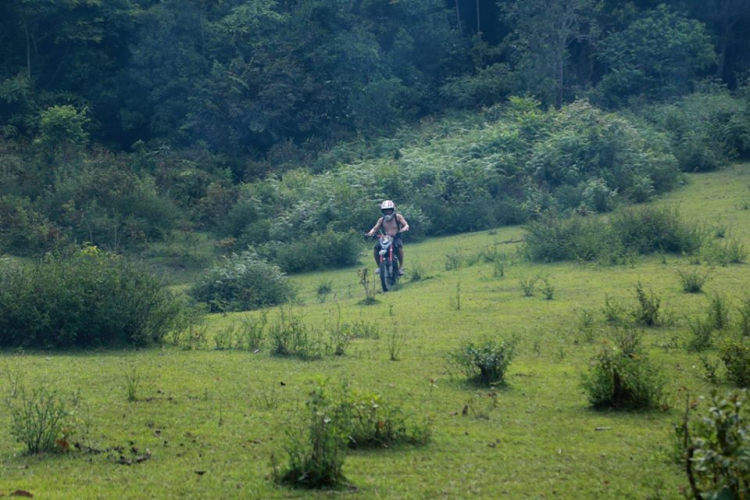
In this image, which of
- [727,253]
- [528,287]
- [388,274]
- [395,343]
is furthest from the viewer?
[388,274]

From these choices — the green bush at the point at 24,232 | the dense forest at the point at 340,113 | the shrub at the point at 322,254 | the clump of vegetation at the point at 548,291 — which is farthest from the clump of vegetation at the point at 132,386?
the green bush at the point at 24,232

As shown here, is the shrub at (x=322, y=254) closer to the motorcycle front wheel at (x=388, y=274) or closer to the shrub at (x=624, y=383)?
the motorcycle front wheel at (x=388, y=274)

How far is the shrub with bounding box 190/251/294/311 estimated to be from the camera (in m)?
16.7

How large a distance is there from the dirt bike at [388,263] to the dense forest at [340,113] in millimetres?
5984

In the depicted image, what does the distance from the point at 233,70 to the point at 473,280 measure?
21.2 m

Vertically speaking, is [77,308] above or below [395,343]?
above

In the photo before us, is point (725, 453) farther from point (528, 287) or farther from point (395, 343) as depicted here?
point (528, 287)

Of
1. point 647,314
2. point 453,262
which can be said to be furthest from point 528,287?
point 453,262

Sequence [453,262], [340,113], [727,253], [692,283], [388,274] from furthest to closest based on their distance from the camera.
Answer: [340,113], [453,262], [388,274], [727,253], [692,283]

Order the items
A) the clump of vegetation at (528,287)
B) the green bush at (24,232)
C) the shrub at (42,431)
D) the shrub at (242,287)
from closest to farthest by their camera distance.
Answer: the shrub at (42,431)
the clump of vegetation at (528,287)
the shrub at (242,287)
the green bush at (24,232)

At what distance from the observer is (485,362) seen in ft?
27.9

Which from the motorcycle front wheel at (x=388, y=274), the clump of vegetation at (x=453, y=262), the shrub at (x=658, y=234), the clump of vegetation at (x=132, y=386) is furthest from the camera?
the clump of vegetation at (x=453, y=262)

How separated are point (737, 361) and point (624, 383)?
1242mm

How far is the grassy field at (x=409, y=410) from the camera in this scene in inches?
228
